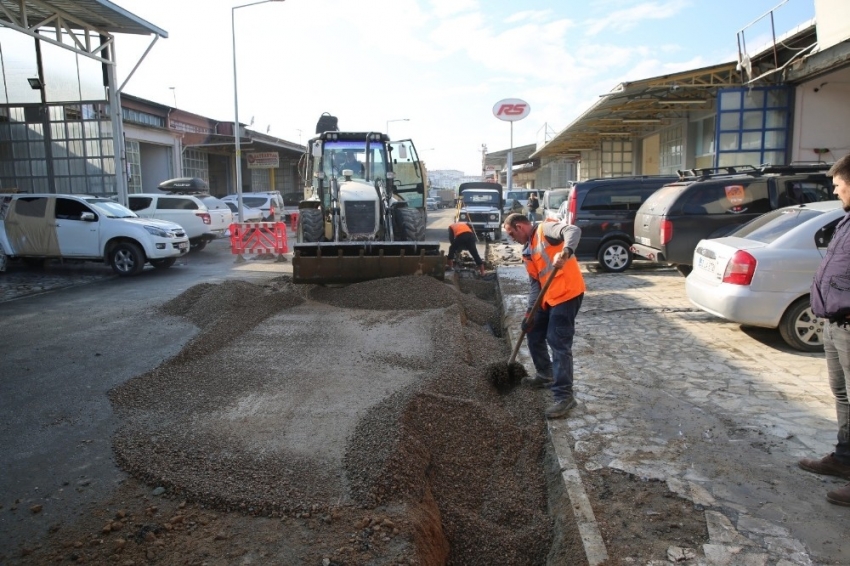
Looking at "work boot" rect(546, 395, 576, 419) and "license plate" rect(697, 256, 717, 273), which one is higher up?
"license plate" rect(697, 256, 717, 273)

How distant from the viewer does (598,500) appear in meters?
3.75

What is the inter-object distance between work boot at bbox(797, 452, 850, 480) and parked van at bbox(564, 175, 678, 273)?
9.48 meters

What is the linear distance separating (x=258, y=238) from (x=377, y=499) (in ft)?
48.2

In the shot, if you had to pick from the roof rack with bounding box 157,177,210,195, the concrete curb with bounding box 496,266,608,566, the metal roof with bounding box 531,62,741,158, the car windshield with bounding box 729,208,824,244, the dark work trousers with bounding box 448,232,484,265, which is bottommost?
the concrete curb with bounding box 496,266,608,566

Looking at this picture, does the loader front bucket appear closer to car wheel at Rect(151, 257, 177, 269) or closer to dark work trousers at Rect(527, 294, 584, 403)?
dark work trousers at Rect(527, 294, 584, 403)

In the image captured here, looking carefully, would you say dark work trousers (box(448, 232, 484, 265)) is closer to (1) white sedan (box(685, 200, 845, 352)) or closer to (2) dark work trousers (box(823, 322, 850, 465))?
(1) white sedan (box(685, 200, 845, 352))

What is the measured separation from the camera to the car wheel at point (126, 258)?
14195 millimetres

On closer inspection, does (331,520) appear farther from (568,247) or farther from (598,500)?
(568,247)

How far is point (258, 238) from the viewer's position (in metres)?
17.5

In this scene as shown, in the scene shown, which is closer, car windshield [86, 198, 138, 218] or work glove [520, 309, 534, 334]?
work glove [520, 309, 534, 334]

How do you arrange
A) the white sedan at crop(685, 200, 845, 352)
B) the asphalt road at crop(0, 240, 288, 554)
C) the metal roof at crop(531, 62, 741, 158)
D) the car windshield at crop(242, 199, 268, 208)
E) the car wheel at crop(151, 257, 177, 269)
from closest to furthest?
the asphalt road at crop(0, 240, 288, 554) < the white sedan at crop(685, 200, 845, 352) < the car wheel at crop(151, 257, 177, 269) < the metal roof at crop(531, 62, 741, 158) < the car windshield at crop(242, 199, 268, 208)

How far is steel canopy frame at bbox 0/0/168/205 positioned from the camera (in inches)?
611

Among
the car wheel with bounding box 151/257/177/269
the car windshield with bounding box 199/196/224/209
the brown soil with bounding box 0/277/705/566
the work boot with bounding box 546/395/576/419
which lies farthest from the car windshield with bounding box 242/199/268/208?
the work boot with bounding box 546/395/576/419

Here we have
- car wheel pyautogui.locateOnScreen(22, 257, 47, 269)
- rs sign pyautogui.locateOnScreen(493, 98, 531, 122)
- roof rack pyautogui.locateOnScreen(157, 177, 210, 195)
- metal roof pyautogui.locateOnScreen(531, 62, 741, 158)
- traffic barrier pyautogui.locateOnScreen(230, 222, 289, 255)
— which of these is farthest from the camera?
rs sign pyautogui.locateOnScreen(493, 98, 531, 122)
